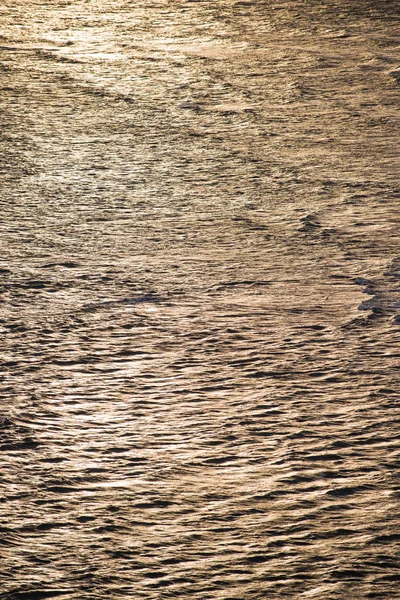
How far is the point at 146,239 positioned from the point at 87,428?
2.25 feet

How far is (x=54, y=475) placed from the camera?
1246 mm

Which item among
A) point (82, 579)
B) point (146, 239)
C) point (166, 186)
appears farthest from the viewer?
point (166, 186)

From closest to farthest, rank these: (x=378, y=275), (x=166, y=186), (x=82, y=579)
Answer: (x=82, y=579) → (x=378, y=275) → (x=166, y=186)

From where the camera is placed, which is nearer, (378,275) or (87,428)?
(87,428)

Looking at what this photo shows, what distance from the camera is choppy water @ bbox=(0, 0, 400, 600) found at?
1.11 metres

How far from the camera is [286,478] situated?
4.06 ft

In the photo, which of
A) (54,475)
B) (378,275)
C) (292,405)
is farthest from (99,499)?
(378,275)

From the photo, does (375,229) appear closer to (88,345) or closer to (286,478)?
(88,345)

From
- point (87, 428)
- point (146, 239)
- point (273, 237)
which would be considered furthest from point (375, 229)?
point (87, 428)

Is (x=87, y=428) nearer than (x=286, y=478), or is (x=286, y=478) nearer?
(x=286, y=478)

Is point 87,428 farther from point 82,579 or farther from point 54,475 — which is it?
point 82,579

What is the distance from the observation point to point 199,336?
1594 mm

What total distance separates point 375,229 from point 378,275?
23 centimetres

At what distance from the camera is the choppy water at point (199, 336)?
3.65 ft
